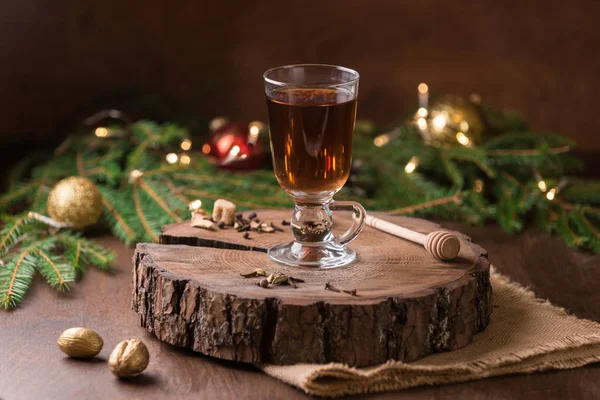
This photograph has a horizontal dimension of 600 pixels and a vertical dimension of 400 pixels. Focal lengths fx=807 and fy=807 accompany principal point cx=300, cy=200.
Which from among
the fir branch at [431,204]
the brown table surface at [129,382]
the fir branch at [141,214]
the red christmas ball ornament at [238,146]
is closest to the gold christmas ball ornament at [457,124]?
the fir branch at [431,204]

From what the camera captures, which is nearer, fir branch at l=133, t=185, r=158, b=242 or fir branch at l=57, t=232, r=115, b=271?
fir branch at l=57, t=232, r=115, b=271

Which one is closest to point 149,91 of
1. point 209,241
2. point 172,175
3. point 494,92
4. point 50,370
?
point 172,175

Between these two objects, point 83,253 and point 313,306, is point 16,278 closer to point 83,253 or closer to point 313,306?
point 83,253

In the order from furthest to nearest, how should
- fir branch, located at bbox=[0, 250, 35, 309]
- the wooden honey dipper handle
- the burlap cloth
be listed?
fir branch, located at bbox=[0, 250, 35, 309] < the wooden honey dipper handle < the burlap cloth

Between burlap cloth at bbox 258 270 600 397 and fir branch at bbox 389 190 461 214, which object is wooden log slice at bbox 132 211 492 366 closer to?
burlap cloth at bbox 258 270 600 397

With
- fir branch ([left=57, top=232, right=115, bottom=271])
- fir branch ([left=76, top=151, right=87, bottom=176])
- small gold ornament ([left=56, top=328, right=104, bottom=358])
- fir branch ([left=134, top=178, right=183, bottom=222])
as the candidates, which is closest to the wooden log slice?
small gold ornament ([left=56, top=328, right=104, bottom=358])

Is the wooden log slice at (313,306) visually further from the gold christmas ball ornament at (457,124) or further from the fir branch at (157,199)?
the gold christmas ball ornament at (457,124)

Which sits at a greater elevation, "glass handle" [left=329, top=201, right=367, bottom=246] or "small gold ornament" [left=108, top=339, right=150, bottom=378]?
"glass handle" [left=329, top=201, right=367, bottom=246]
